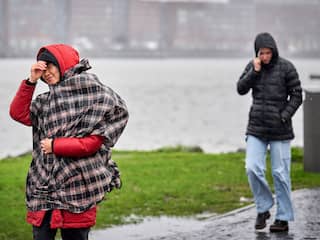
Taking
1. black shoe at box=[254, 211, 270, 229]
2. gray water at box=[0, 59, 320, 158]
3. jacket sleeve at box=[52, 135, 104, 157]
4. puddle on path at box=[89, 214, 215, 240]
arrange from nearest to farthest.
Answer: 1. jacket sleeve at box=[52, 135, 104, 157]
2. black shoe at box=[254, 211, 270, 229]
3. puddle on path at box=[89, 214, 215, 240]
4. gray water at box=[0, 59, 320, 158]

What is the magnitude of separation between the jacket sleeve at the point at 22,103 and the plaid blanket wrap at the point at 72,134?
0.23 feet

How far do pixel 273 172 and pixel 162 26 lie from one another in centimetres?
15575

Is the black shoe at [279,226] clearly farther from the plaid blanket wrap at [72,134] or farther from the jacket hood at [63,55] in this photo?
the jacket hood at [63,55]

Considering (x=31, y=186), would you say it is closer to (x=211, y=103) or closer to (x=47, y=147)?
(x=47, y=147)

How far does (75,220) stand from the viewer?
514 cm

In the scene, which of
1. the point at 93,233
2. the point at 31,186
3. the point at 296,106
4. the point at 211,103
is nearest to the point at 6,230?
the point at 93,233

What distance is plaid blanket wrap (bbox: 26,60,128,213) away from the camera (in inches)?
202

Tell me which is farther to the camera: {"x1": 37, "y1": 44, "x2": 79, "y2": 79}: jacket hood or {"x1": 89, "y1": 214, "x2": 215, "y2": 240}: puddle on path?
{"x1": 89, "y1": 214, "x2": 215, "y2": 240}: puddle on path

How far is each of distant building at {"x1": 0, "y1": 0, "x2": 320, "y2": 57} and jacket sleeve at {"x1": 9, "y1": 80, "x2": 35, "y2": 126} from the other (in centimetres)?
14122

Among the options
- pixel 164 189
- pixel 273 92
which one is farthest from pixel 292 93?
pixel 164 189

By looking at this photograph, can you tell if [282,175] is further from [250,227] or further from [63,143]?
[63,143]

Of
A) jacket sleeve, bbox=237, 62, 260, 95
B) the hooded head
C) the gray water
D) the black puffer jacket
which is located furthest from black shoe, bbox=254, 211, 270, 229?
the gray water

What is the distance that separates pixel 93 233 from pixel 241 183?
3274 millimetres

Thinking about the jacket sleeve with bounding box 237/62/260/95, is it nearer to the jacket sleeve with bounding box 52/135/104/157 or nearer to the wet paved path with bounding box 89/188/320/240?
the wet paved path with bounding box 89/188/320/240
